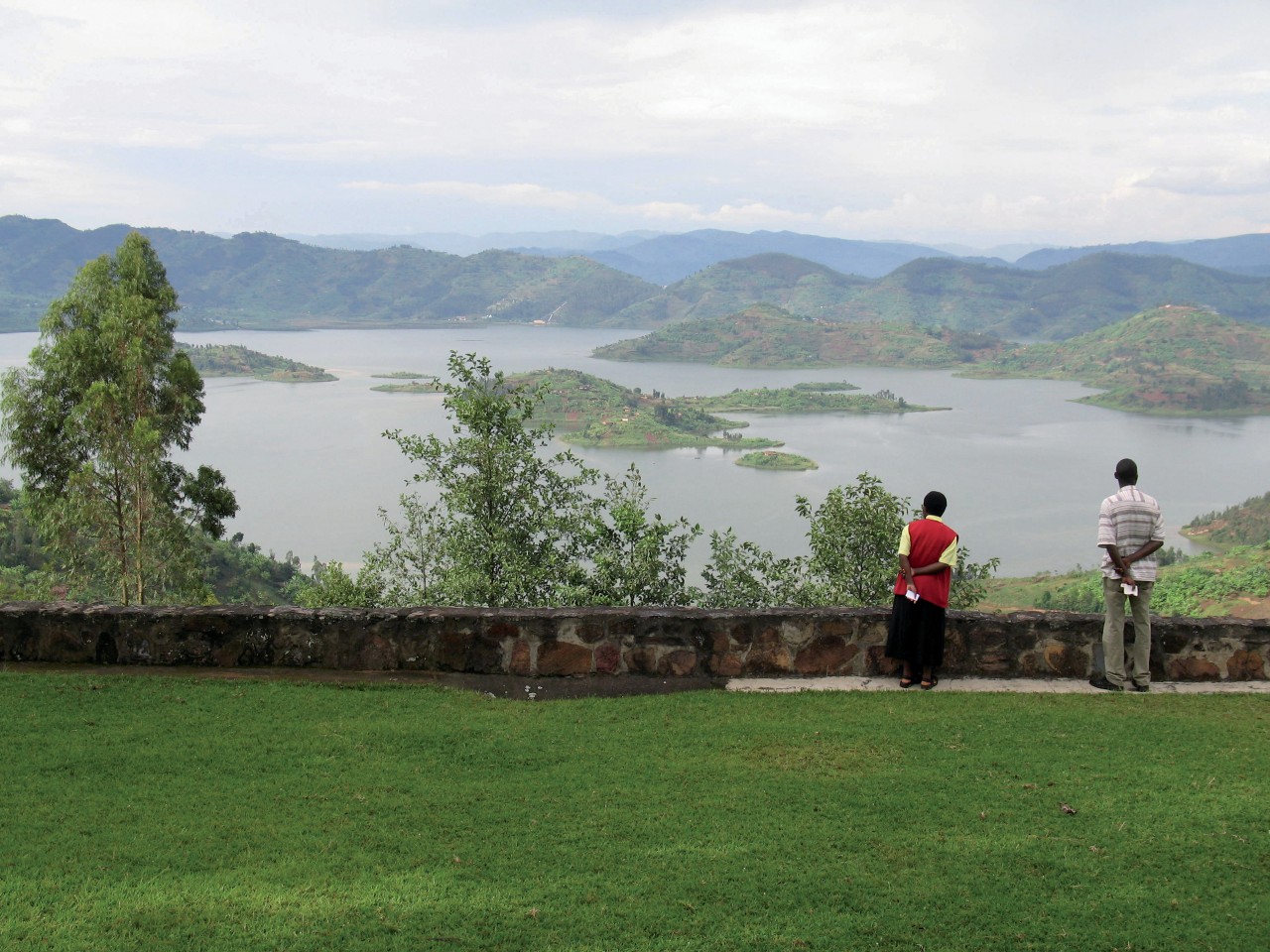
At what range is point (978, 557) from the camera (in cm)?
6053

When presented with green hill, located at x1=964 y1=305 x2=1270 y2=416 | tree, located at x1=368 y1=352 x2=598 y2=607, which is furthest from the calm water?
tree, located at x1=368 y1=352 x2=598 y2=607

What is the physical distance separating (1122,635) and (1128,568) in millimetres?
468

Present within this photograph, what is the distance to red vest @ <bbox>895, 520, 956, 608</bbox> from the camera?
21.2 ft

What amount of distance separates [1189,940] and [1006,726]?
208cm

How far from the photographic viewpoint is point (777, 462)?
284 feet

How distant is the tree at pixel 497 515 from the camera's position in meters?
13.8

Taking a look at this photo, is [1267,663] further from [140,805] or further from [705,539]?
[705,539]

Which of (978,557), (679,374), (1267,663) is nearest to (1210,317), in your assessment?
(679,374)

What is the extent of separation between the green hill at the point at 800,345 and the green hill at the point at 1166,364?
32.1 feet

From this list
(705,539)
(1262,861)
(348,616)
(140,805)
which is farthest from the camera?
(705,539)

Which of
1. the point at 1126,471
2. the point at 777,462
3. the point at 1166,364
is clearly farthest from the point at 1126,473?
the point at 1166,364

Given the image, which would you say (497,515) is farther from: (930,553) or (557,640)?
(930,553)

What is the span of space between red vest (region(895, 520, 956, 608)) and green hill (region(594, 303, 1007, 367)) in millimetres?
171533

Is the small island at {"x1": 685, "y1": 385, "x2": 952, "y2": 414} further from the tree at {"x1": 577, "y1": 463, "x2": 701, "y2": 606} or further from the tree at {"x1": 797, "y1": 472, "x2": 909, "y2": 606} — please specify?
the tree at {"x1": 577, "y1": 463, "x2": 701, "y2": 606}
